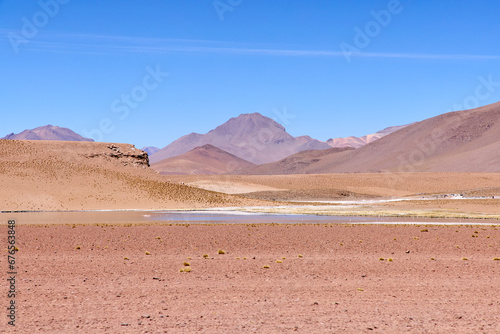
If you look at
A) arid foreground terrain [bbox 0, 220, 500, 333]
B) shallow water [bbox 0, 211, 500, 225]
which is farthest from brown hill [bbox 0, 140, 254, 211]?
arid foreground terrain [bbox 0, 220, 500, 333]

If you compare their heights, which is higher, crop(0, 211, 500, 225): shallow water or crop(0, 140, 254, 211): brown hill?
crop(0, 140, 254, 211): brown hill

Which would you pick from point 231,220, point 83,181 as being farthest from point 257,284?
point 83,181

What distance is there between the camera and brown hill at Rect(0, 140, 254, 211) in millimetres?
59438

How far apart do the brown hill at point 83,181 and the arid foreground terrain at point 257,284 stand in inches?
1335

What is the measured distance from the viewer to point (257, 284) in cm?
1493

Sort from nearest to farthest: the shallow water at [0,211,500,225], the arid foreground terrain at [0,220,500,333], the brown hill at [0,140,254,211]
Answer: the arid foreground terrain at [0,220,500,333] → the shallow water at [0,211,500,225] → the brown hill at [0,140,254,211]

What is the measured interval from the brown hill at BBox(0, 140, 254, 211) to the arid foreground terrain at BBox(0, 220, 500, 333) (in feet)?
111

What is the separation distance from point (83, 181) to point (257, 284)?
54475 mm

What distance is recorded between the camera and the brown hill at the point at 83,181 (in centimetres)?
5944

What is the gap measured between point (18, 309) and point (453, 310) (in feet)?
28.0

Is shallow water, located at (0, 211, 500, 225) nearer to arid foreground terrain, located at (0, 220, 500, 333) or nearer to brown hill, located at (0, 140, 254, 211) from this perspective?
arid foreground terrain, located at (0, 220, 500, 333)

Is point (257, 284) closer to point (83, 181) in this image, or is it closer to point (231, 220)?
point (231, 220)

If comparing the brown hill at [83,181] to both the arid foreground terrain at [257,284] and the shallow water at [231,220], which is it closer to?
the shallow water at [231,220]

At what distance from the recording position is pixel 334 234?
28312mm
